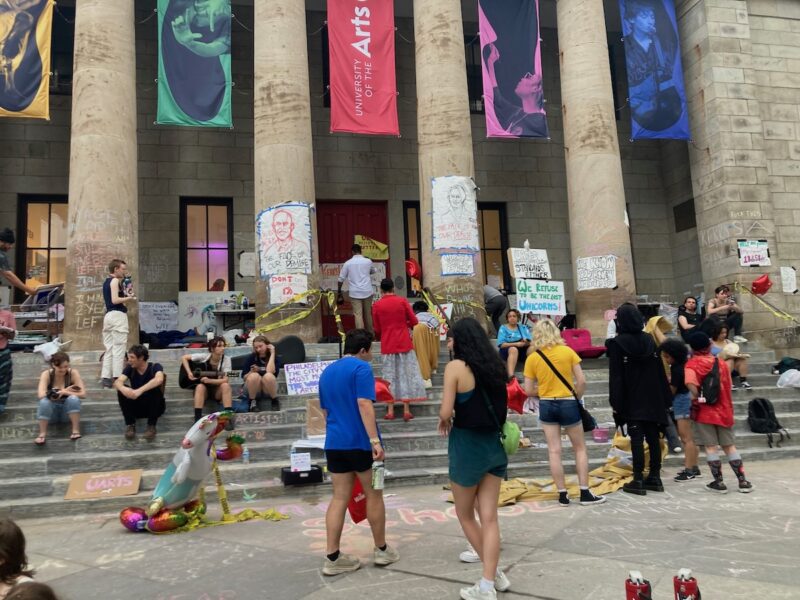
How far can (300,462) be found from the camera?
7.62 m

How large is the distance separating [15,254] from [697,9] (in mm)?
18370

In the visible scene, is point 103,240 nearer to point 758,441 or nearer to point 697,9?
point 758,441

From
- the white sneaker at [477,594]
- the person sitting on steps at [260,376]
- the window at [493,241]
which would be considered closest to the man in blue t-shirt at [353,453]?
the white sneaker at [477,594]

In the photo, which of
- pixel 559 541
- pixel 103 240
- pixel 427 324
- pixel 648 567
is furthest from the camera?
pixel 103 240

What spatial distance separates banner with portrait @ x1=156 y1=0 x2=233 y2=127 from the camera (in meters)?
12.6

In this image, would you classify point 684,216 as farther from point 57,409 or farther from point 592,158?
point 57,409

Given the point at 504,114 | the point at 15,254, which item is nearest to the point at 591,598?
the point at 504,114

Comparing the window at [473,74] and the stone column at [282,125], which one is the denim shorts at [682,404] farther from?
the window at [473,74]

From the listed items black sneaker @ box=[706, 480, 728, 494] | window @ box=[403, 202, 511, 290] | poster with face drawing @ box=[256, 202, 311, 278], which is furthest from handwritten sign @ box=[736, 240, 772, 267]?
poster with face drawing @ box=[256, 202, 311, 278]

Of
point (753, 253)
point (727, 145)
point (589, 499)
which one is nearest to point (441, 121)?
point (727, 145)

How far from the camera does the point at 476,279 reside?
1280cm

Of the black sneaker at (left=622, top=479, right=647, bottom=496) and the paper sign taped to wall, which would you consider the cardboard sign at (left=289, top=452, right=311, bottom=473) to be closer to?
the black sneaker at (left=622, top=479, right=647, bottom=496)

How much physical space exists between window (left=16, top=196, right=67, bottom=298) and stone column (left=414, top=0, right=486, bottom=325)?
9527mm

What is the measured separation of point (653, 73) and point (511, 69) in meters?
3.88
